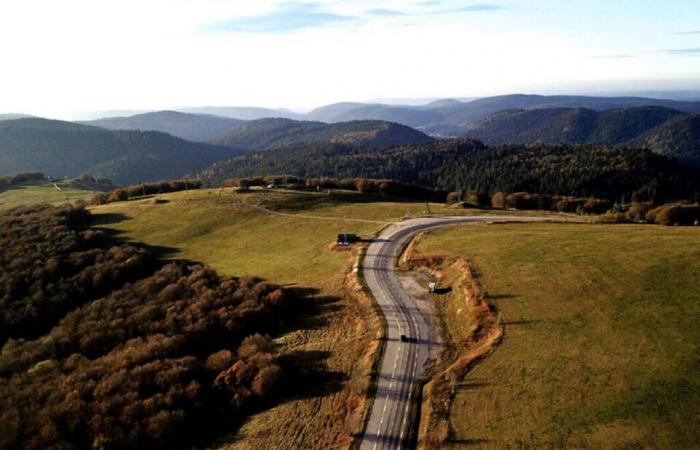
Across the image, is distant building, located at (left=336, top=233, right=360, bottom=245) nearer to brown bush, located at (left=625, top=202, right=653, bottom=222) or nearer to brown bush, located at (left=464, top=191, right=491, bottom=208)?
brown bush, located at (left=625, top=202, right=653, bottom=222)

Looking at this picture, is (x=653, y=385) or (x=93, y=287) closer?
(x=653, y=385)

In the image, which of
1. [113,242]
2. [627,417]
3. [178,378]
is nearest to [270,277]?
[178,378]

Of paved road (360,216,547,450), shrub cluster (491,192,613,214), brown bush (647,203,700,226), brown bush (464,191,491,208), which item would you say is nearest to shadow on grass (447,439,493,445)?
paved road (360,216,547,450)

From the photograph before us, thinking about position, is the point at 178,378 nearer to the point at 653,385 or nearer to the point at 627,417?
the point at 627,417

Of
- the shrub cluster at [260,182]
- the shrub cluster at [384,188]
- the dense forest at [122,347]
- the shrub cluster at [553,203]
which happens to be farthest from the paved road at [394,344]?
the shrub cluster at [260,182]

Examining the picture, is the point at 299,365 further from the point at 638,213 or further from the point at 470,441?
the point at 638,213

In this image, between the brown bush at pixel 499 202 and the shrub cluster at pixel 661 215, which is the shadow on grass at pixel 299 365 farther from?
the brown bush at pixel 499 202
